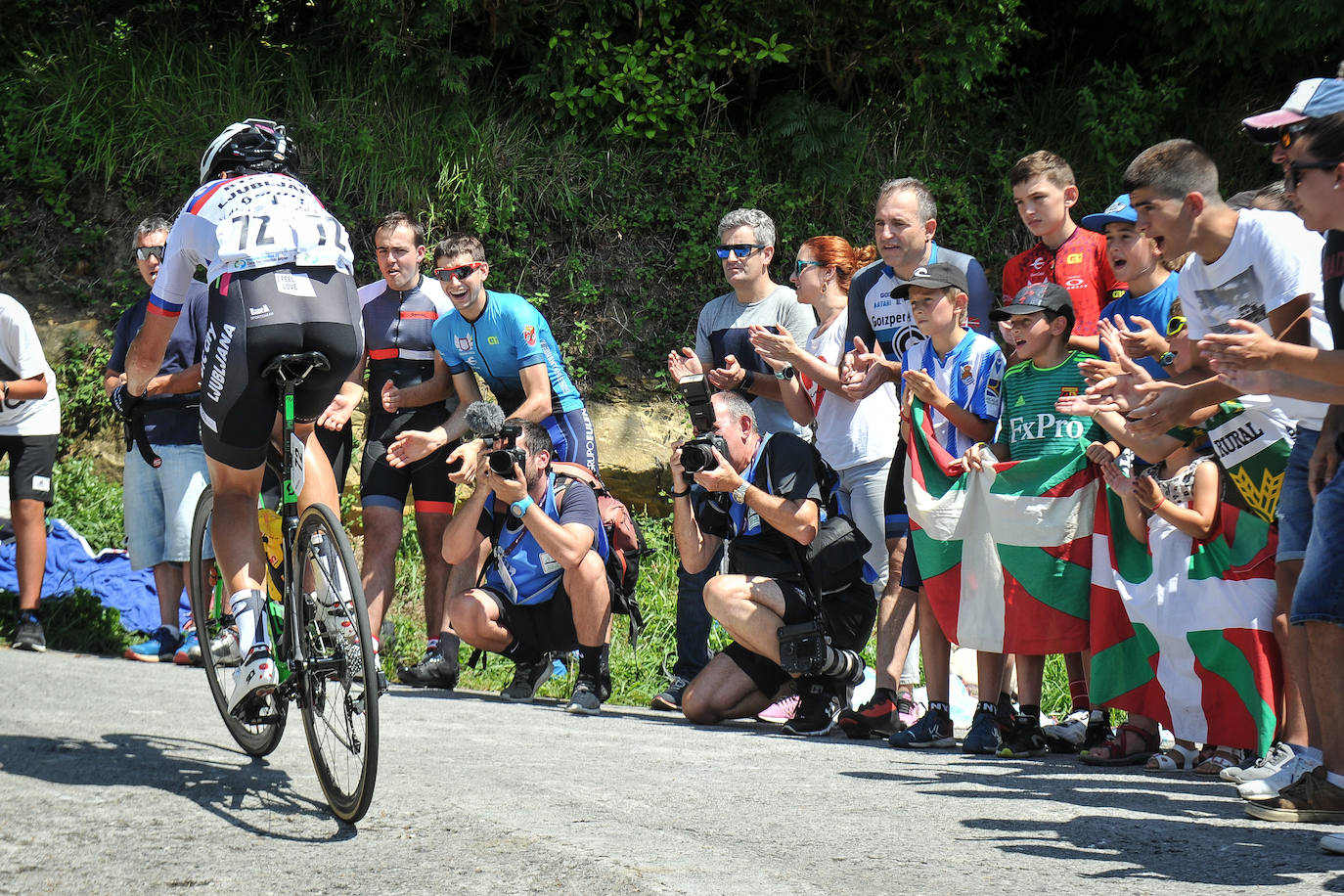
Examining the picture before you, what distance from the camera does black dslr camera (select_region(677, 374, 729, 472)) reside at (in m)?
6.31

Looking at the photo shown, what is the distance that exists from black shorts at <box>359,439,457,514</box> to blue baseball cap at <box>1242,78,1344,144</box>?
5235 millimetres

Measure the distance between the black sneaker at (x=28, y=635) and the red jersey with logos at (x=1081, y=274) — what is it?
5.87m

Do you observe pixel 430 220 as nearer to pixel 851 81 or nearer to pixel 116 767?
pixel 851 81

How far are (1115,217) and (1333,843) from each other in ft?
10.3

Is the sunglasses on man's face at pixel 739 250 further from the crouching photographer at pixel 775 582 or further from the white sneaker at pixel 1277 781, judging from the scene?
the white sneaker at pixel 1277 781

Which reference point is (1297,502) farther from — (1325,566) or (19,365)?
(19,365)

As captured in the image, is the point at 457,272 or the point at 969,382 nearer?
the point at 969,382

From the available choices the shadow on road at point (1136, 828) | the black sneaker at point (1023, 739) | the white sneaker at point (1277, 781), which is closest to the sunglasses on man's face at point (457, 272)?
the black sneaker at point (1023, 739)

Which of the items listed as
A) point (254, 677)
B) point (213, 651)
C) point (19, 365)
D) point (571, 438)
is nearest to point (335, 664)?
point (254, 677)

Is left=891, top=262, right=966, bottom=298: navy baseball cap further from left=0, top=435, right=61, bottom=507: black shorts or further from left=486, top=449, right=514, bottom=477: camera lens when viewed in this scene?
left=0, top=435, right=61, bottom=507: black shorts

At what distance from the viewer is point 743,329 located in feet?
25.9

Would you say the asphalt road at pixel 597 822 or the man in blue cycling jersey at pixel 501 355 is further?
the man in blue cycling jersey at pixel 501 355

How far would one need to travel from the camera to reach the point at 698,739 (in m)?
5.86

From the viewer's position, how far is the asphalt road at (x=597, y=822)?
130 inches
